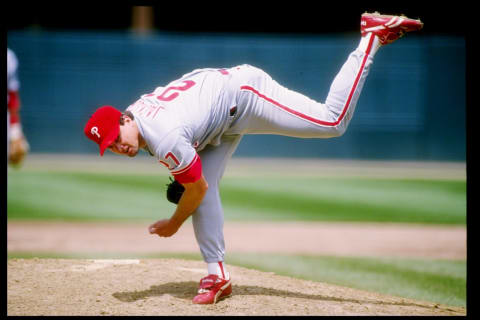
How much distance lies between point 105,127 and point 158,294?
49.9 inches

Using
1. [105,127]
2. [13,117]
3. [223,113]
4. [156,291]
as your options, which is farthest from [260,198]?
[105,127]

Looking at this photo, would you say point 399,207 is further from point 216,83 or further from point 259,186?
point 216,83

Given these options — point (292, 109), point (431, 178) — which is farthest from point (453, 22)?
point (292, 109)

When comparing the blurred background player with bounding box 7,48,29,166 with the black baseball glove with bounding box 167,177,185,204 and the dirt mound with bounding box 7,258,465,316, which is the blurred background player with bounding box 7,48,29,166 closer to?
the dirt mound with bounding box 7,258,465,316

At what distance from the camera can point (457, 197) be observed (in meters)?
10.2

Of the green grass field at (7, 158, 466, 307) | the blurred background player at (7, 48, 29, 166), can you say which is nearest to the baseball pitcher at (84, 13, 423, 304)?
the green grass field at (7, 158, 466, 307)

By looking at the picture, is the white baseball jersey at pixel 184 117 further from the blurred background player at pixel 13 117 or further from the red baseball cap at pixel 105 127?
the blurred background player at pixel 13 117

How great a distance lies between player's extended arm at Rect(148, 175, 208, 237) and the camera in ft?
11.4

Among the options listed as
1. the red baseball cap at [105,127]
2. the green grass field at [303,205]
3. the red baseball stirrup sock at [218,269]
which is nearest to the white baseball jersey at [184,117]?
the red baseball cap at [105,127]

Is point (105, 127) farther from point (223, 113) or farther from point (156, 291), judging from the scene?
point (156, 291)

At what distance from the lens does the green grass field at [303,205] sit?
566cm

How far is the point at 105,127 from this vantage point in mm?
3379

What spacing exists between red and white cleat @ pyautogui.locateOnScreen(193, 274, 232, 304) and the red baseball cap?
1.10 meters

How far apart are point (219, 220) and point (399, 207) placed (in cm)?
608
